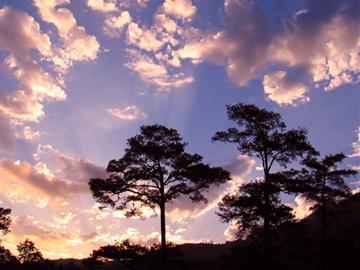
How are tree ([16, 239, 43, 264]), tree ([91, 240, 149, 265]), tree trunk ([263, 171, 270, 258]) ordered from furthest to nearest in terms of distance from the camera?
tree ([16, 239, 43, 264])
tree ([91, 240, 149, 265])
tree trunk ([263, 171, 270, 258])

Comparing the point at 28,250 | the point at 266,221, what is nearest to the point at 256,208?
the point at 266,221

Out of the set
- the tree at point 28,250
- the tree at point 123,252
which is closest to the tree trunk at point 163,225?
the tree at point 123,252

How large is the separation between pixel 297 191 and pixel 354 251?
813 cm

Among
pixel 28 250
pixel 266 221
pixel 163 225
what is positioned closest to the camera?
pixel 266 221

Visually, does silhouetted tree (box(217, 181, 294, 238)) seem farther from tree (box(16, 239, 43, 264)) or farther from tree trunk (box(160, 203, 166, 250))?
tree (box(16, 239, 43, 264))

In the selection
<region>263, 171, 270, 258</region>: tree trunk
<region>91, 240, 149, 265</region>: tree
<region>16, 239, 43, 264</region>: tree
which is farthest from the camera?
<region>16, 239, 43, 264</region>: tree

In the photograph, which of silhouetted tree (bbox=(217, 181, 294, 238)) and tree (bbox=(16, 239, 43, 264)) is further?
tree (bbox=(16, 239, 43, 264))

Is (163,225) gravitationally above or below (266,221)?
above

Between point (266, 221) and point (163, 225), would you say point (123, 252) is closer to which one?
point (163, 225)

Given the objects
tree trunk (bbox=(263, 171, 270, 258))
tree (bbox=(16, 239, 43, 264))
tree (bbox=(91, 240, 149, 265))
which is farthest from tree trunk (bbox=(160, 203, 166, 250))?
tree (bbox=(16, 239, 43, 264))

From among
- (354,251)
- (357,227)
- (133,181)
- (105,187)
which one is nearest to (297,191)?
(354,251)

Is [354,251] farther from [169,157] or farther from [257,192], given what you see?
[169,157]

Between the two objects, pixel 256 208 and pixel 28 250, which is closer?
pixel 256 208

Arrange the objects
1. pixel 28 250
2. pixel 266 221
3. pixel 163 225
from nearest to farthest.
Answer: pixel 266 221 → pixel 163 225 → pixel 28 250
